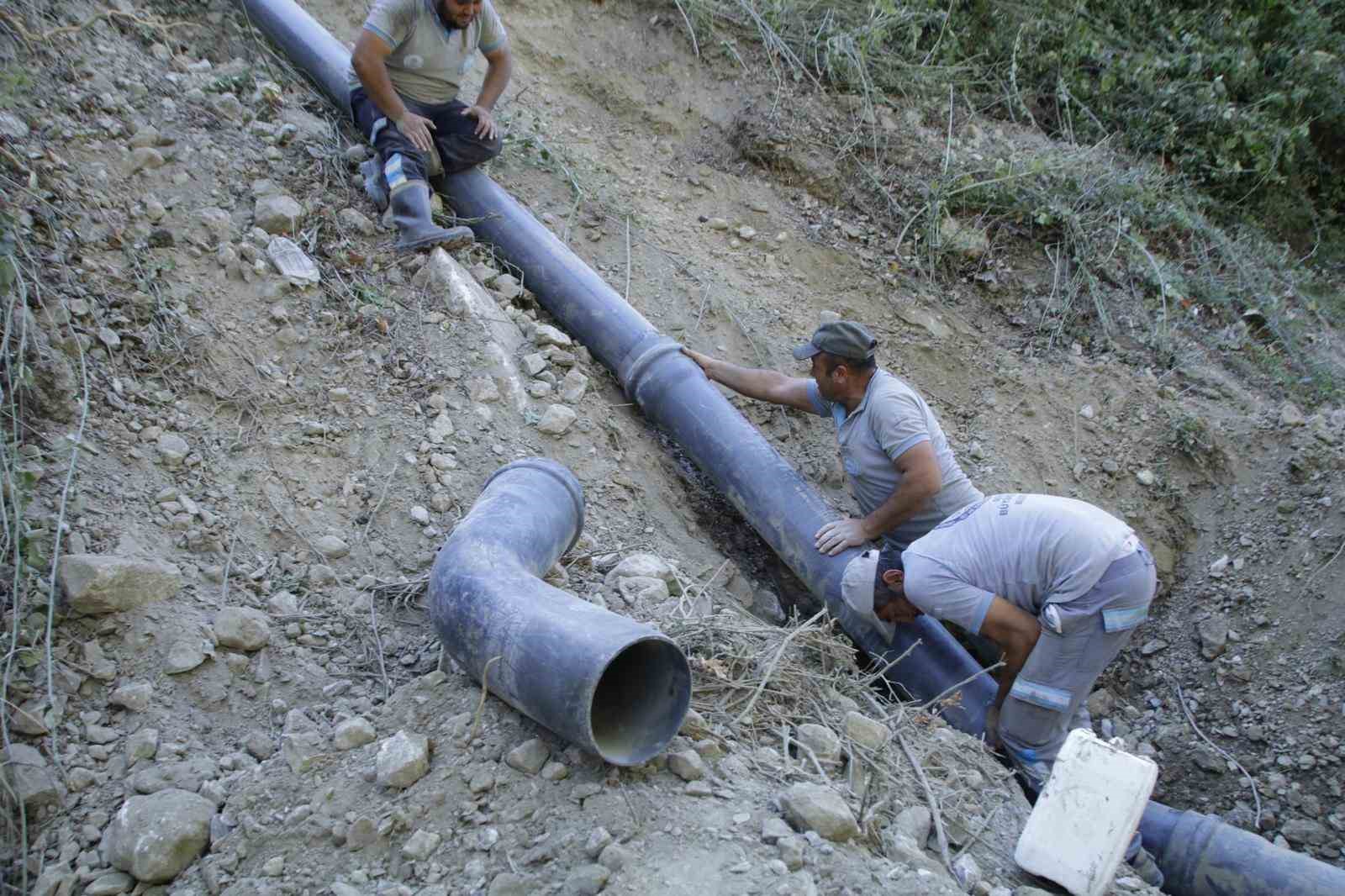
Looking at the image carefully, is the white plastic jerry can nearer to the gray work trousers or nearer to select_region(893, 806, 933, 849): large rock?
select_region(893, 806, 933, 849): large rock

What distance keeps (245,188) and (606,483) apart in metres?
2.06

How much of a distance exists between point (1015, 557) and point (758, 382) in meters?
1.41

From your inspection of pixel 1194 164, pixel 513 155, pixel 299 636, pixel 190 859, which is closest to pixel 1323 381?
pixel 1194 164

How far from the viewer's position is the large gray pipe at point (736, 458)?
127 inches

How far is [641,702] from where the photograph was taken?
264 cm

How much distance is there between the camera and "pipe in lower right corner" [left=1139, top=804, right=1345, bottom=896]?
121 inches

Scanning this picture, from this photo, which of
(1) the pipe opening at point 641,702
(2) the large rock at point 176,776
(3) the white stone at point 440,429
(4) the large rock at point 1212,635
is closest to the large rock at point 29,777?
(2) the large rock at point 176,776

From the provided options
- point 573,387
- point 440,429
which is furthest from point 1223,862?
point 440,429

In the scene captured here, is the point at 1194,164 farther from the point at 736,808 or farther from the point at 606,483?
the point at 736,808

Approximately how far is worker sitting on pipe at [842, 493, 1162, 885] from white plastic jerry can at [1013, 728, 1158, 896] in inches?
26.1

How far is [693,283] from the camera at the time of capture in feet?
16.4

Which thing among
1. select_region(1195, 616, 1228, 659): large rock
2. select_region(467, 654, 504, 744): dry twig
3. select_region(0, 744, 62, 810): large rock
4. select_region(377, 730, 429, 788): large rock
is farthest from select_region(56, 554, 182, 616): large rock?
select_region(1195, 616, 1228, 659): large rock

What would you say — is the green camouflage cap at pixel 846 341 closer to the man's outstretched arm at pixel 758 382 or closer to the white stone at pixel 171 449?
the man's outstretched arm at pixel 758 382

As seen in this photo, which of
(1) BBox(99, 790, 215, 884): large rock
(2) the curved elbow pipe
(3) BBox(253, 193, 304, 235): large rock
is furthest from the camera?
(3) BBox(253, 193, 304, 235): large rock
